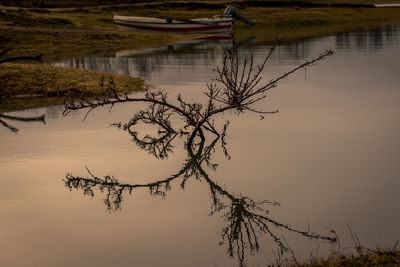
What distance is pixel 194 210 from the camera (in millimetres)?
12883

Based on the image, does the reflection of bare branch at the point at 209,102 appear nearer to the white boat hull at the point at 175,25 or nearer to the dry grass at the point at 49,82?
the dry grass at the point at 49,82

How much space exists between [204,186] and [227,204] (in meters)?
1.49

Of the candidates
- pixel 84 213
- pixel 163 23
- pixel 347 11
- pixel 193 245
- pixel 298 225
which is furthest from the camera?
pixel 347 11

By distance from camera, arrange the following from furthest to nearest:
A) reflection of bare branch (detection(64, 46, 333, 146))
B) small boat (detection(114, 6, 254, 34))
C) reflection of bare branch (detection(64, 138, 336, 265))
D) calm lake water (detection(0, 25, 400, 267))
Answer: small boat (detection(114, 6, 254, 34))
reflection of bare branch (detection(64, 46, 333, 146))
reflection of bare branch (detection(64, 138, 336, 265))
calm lake water (detection(0, 25, 400, 267))

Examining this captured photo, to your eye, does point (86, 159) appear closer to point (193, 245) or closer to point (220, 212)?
point (220, 212)

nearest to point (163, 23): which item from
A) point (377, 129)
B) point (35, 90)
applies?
point (35, 90)

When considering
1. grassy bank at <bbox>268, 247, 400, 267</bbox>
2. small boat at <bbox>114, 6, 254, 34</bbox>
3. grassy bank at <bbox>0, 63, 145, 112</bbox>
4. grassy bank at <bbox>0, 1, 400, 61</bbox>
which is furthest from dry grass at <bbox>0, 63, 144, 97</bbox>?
small boat at <bbox>114, 6, 254, 34</bbox>

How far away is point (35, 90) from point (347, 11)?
82393 millimetres

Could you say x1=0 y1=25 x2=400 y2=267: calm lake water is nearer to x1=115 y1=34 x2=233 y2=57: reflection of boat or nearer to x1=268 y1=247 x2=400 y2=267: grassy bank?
x1=268 y1=247 x2=400 y2=267: grassy bank

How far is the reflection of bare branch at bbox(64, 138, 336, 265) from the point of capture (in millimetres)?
11164

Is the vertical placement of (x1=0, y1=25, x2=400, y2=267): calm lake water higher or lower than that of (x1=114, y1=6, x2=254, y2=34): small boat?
lower

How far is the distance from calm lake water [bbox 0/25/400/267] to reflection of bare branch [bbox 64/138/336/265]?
0.06 m

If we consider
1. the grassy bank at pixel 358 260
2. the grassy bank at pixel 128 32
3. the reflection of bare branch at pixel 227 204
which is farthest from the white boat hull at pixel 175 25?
the grassy bank at pixel 358 260

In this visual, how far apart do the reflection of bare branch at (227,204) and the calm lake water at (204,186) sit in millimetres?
57
